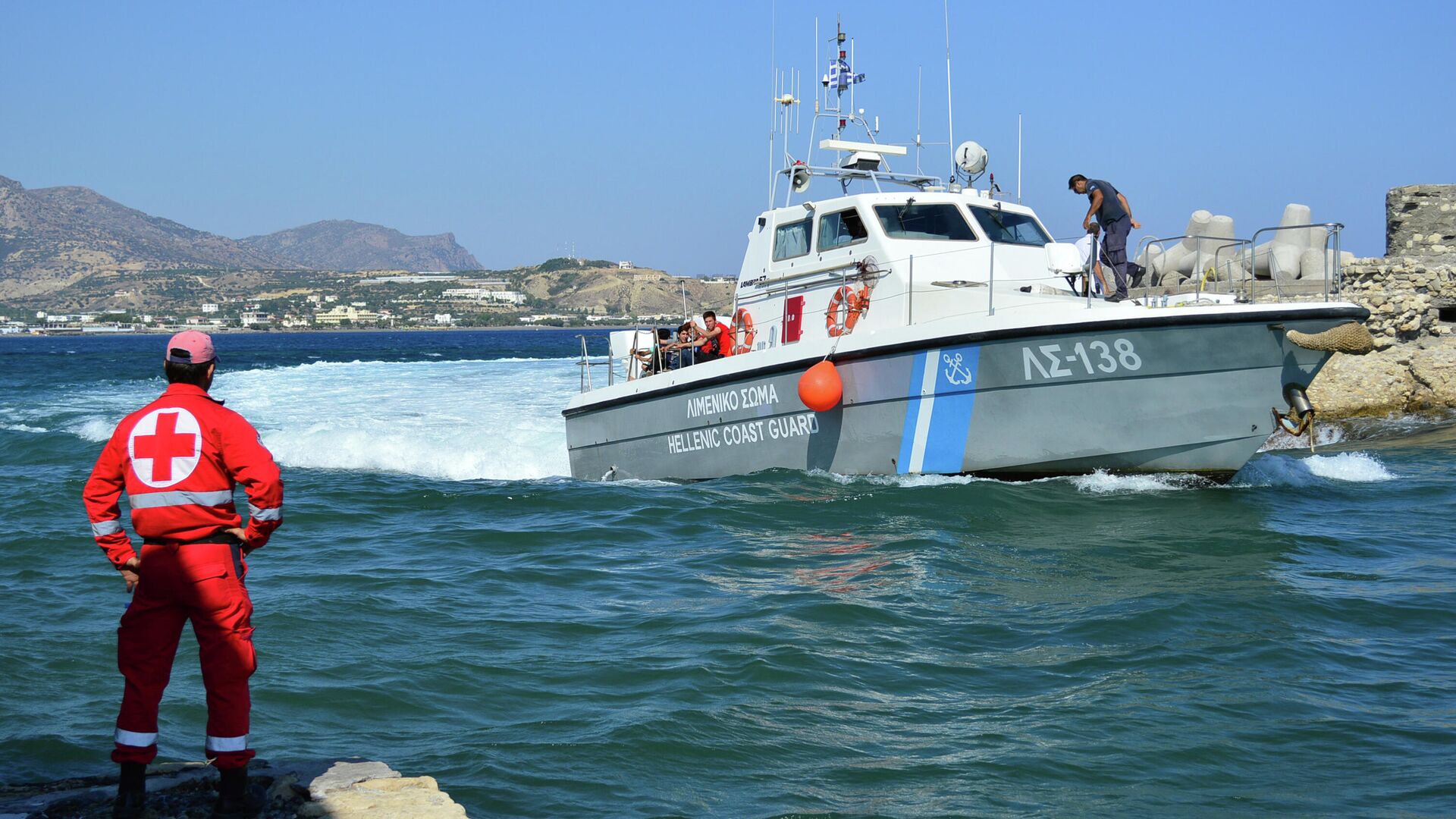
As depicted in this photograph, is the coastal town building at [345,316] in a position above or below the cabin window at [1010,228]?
above

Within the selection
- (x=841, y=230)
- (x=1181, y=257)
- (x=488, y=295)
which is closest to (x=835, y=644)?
(x=841, y=230)

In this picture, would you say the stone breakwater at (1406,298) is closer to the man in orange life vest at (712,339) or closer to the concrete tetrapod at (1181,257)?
the concrete tetrapod at (1181,257)

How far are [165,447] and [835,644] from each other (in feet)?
9.53

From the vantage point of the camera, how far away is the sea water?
3832 millimetres

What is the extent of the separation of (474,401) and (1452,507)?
49.5 feet

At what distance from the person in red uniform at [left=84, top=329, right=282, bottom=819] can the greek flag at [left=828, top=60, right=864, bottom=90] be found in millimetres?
8462

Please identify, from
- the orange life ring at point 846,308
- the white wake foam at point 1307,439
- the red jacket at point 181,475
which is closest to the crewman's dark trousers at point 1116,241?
the orange life ring at point 846,308

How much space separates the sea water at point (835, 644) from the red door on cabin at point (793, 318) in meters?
1.16

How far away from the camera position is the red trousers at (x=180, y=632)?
3355 mm

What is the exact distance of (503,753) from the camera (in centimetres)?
410

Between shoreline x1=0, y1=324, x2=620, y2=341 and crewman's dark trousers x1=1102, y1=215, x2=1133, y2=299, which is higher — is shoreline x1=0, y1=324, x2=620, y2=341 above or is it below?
above

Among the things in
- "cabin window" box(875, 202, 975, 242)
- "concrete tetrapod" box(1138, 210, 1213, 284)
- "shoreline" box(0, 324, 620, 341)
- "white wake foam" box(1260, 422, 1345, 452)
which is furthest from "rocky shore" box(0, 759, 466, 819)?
"shoreline" box(0, 324, 620, 341)

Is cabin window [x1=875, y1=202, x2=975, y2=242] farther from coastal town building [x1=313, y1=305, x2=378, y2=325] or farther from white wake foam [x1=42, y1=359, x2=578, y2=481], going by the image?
coastal town building [x1=313, y1=305, x2=378, y2=325]

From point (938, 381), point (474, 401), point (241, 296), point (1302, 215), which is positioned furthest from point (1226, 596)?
point (241, 296)
